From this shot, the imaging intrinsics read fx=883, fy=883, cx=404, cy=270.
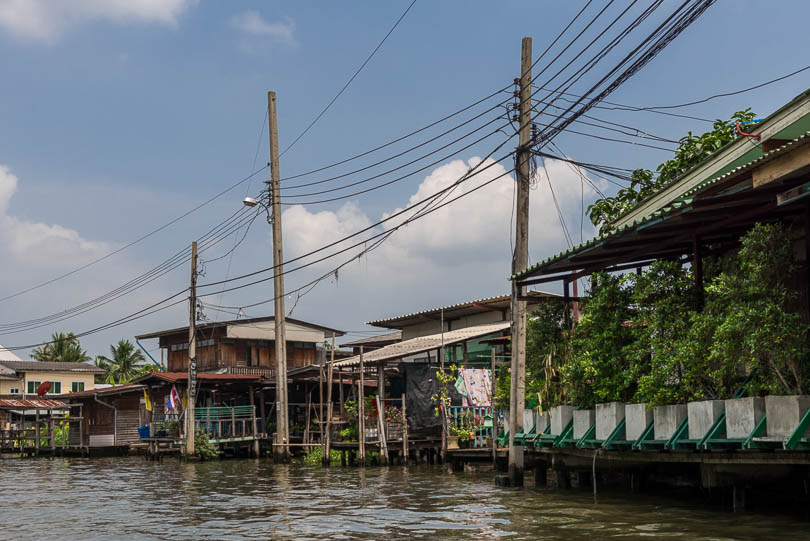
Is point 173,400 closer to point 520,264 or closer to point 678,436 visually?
point 520,264

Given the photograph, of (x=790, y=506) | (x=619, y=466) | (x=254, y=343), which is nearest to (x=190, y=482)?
(x=619, y=466)

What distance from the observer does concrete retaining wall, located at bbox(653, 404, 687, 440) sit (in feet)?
44.4

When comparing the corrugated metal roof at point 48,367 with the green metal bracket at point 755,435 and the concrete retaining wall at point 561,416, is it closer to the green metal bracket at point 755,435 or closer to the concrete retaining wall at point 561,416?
the concrete retaining wall at point 561,416

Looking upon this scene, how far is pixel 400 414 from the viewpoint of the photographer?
29.9 m

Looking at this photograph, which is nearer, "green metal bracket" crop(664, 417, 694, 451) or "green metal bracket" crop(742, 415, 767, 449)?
"green metal bracket" crop(742, 415, 767, 449)

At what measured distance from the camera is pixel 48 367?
226 feet

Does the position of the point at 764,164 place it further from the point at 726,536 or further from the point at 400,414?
the point at 400,414

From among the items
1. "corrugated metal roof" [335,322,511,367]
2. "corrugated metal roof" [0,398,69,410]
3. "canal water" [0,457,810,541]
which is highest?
"corrugated metal roof" [335,322,511,367]

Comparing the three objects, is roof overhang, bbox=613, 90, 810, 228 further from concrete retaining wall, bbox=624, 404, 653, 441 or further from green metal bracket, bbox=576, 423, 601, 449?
green metal bracket, bbox=576, 423, 601, 449

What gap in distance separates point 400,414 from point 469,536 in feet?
57.7

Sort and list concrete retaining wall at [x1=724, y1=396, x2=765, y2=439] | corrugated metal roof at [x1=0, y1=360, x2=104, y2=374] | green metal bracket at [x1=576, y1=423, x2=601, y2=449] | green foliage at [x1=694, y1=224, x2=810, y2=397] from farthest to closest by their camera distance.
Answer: corrugated metal roof at [x1=0, y1=360, x2=104, y2=374]
green metal bracket at [x1=576, y1=423, x2=601, y2=449]
concrete retaining wall at [x1=724, y1=396, x2=765, y2=439]
green foliage at [x1=694, y1=224, x2=810, y2=397]

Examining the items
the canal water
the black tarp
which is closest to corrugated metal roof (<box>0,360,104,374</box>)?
the canal water

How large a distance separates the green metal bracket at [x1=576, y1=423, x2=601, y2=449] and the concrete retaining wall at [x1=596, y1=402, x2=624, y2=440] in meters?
0.29

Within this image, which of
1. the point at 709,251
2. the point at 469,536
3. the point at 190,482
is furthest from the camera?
the point at 190,482
